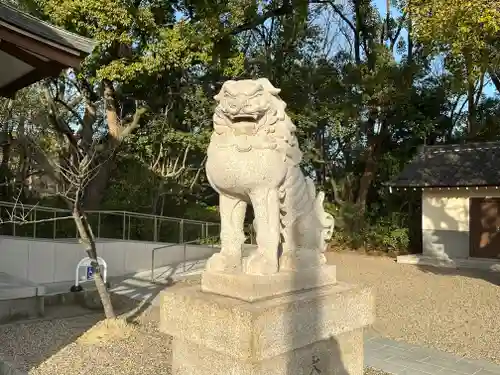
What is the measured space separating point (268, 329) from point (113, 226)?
11.3 metres

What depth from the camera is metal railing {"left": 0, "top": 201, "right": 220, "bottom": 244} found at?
11443mm

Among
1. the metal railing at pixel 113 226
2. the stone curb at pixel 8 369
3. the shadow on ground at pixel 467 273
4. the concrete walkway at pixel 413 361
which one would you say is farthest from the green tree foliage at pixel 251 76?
the stone curb at pixel 8 369

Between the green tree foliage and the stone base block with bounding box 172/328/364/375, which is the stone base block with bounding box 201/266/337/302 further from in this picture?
the green tree foliage

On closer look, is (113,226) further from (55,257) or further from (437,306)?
(437,306)

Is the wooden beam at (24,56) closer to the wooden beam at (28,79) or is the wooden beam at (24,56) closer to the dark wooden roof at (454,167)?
the wooden beam at (28,79)

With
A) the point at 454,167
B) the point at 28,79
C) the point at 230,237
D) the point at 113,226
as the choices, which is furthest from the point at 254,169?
the point at 454,167

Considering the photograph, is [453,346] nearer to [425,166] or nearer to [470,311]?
[470,311]

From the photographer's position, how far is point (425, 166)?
15742 mm

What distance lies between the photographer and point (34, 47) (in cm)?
448

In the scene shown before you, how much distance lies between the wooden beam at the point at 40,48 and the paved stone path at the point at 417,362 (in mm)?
4730

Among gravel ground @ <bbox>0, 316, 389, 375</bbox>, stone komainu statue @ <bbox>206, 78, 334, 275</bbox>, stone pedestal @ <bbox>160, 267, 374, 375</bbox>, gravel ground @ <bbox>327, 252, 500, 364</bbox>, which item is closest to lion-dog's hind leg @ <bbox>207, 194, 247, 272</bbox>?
stone komainu statue @ <bbox>206, 78, 334, 275</bbox>

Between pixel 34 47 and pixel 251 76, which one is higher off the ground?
pixel 251 76

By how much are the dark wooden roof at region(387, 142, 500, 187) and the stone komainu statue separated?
452 inches

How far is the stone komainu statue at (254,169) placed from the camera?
344cm
